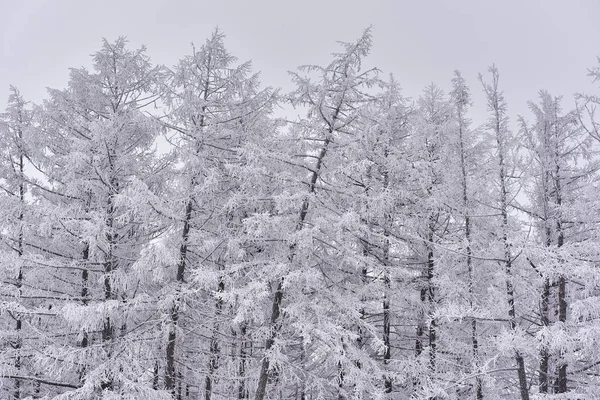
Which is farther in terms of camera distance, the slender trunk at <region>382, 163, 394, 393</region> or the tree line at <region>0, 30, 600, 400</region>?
the slender trunk at <region>382, 163, 394, 393</region>

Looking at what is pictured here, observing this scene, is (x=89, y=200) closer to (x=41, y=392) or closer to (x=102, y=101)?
(x=102, y=101)

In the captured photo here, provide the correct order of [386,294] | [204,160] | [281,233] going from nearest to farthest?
[281,233] < [204,160] < [386,294]

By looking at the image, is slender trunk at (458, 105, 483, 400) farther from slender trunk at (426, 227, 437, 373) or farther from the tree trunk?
the tree trunk

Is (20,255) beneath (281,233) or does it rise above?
beneath

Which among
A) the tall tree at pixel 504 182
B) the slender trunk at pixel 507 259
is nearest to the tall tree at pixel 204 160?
the tall tree at pixel 504 182

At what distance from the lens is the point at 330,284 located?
11.7m

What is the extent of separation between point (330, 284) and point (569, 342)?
565 centimetres

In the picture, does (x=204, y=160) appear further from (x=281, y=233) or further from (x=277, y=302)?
(x=277, y=302)

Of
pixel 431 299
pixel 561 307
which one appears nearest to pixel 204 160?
pixel 431 299

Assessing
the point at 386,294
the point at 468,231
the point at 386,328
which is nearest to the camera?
the point at 468,231

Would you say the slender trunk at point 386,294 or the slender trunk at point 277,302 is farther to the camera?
the slender trunk at point 386,294

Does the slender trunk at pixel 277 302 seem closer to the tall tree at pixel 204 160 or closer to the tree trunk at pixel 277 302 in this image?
the tree trunk at pixel 277 302

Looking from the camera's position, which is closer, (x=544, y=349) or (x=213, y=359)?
(x=544, y=349)

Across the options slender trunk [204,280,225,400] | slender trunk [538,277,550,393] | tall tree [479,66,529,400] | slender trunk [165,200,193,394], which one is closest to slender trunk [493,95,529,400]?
tall tree [479,66,529,400]
